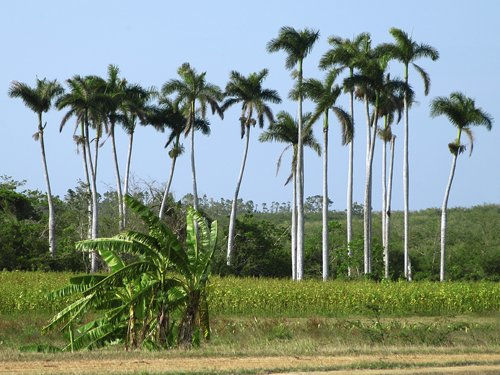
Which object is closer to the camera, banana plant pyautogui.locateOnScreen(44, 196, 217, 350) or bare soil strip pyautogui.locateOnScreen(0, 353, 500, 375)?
bare soil strip pyautogui.locateOnScreen(0, 353, 500, 375)

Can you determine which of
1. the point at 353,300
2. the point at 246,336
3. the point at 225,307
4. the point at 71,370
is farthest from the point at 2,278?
the point at 71,370

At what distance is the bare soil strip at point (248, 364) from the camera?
15.3 metres

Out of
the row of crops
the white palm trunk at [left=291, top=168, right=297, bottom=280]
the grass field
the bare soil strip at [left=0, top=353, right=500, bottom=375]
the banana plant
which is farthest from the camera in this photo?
the white palm trunk at [left=291, top=168, right=297, bottom=280]

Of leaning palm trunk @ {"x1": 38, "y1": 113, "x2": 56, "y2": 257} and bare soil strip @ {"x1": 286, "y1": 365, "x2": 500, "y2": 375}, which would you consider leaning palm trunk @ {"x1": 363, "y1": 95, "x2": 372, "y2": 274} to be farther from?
bare soil strip @ {"x1": 286, "y1": 365, "x2": 500, "y2": 375}

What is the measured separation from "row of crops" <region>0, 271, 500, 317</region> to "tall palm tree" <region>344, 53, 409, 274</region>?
42.1ft

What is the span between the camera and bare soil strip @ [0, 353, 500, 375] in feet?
50.2

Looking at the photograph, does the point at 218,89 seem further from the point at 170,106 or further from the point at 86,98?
the point at 86,98

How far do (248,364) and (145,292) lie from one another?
4629 mm

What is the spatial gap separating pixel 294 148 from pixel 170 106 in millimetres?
9834

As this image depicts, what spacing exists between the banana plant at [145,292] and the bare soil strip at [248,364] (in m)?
2.79

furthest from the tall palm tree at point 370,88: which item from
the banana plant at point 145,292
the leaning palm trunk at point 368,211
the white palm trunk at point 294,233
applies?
the banana plant at point 145,292

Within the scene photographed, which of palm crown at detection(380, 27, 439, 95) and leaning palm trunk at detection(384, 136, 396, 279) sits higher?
palm crown at detection(380, 27, 439, 95)

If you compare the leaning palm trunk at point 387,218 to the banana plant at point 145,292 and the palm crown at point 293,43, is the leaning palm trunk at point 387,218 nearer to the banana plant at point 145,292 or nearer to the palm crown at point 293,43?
the palm crown at point 293,43

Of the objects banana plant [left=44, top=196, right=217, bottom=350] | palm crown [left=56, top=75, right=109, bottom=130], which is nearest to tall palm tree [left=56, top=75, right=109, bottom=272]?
palm crown [left=56, top=75, right=109, bottom=130]
